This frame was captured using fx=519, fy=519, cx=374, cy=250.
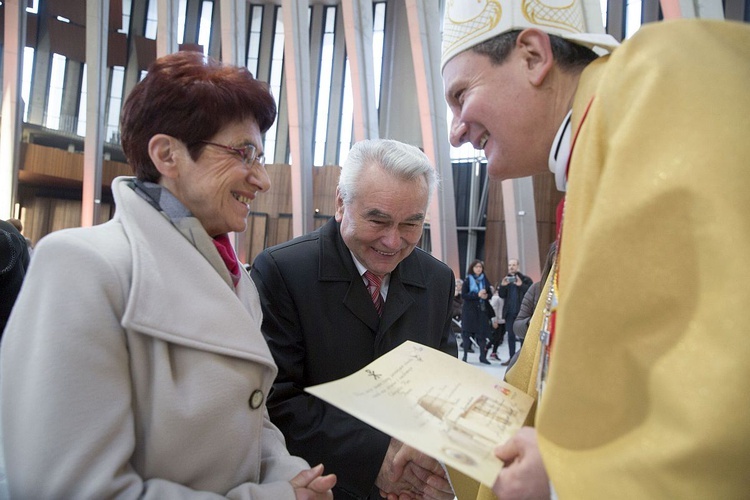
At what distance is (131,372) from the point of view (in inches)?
40.9

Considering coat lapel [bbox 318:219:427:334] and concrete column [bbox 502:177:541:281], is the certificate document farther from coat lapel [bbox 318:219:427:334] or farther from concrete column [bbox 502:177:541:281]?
concrete column [bbox 502:177:541:281]

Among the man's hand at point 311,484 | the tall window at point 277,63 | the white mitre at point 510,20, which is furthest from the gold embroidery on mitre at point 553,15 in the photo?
the tall window at point 277,63

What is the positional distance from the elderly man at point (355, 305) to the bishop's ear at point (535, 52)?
2.65ft

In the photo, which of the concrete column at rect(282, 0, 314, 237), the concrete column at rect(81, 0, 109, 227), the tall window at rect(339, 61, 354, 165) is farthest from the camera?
the tall window at rect(339, 61, 354, 165)

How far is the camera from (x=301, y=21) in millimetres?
13703

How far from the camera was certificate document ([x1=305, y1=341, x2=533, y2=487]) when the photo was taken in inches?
33.1

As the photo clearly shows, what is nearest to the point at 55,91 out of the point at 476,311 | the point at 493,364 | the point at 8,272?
the point at 476,311

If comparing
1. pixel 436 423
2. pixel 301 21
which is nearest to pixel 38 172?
pixel 301 21

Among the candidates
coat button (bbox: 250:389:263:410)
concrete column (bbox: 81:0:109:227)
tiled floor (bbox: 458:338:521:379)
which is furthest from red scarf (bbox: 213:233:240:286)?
concrete column (bbox: 81:0:109:227)

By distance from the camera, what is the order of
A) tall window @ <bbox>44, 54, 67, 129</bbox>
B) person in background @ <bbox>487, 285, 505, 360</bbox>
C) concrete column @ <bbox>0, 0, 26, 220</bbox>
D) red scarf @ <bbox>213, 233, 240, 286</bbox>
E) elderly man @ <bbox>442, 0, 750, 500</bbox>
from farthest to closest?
1. tall window @ <bbox>44, 54, 67, 129</bbox>
2. concrete column @ <bbox>0, 0, 26, 220</bbox>
3. person in background @ <bbox>487, 285, 505, 360</bbox>
4. red scarf @ <bbox>213, 233, 240, 286</bbox>
5. elderly man @ <bbox>442, 0, 750, 500</bbox>

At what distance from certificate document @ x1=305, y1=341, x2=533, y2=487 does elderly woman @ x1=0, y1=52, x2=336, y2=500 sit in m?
0.32

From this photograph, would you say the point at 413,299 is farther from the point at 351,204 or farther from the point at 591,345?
the point at 591,345

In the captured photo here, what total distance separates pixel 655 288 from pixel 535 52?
669 mm

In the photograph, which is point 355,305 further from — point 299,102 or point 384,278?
point 299,102
